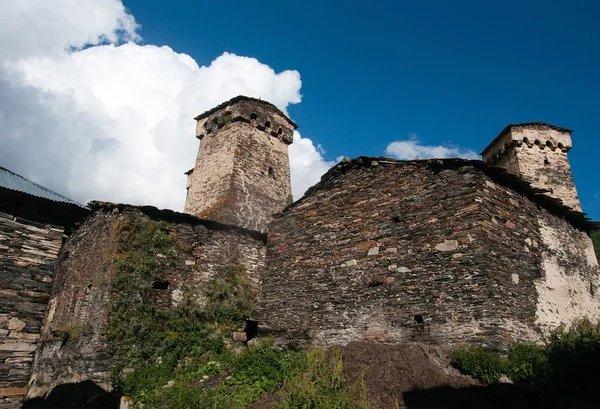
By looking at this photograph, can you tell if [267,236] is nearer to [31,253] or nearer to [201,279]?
[201,279]

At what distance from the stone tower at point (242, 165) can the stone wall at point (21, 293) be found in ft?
22.5

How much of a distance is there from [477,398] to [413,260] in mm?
3294

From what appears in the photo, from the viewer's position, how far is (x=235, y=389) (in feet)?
26.8

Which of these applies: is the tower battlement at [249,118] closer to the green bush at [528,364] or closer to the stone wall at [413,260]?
the stone wall at [413,260]

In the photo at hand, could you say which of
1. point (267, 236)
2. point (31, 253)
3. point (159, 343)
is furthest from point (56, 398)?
point (267, 236)

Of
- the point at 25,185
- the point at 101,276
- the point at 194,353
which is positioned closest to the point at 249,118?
the point at 25,185

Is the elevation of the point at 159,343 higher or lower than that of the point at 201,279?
lower

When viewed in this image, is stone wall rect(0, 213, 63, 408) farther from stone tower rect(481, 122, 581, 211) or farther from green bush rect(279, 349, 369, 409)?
stone tower rect(481, 122, 581, 211)

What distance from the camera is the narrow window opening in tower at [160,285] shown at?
10.5 metres

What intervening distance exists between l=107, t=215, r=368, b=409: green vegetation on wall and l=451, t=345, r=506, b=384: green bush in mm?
1935

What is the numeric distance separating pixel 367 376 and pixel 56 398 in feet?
23.1

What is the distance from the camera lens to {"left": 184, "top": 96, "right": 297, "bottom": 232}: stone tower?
1475 cm

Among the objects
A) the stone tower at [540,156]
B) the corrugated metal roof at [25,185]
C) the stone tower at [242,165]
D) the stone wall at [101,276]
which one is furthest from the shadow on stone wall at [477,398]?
the stone tower at [540,156]

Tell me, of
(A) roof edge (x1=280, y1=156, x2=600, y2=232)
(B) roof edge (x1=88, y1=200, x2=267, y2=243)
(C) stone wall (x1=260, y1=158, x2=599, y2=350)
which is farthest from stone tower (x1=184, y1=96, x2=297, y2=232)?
(C) stone wall (x1=260, y1=158, x2=599, y2=350)
